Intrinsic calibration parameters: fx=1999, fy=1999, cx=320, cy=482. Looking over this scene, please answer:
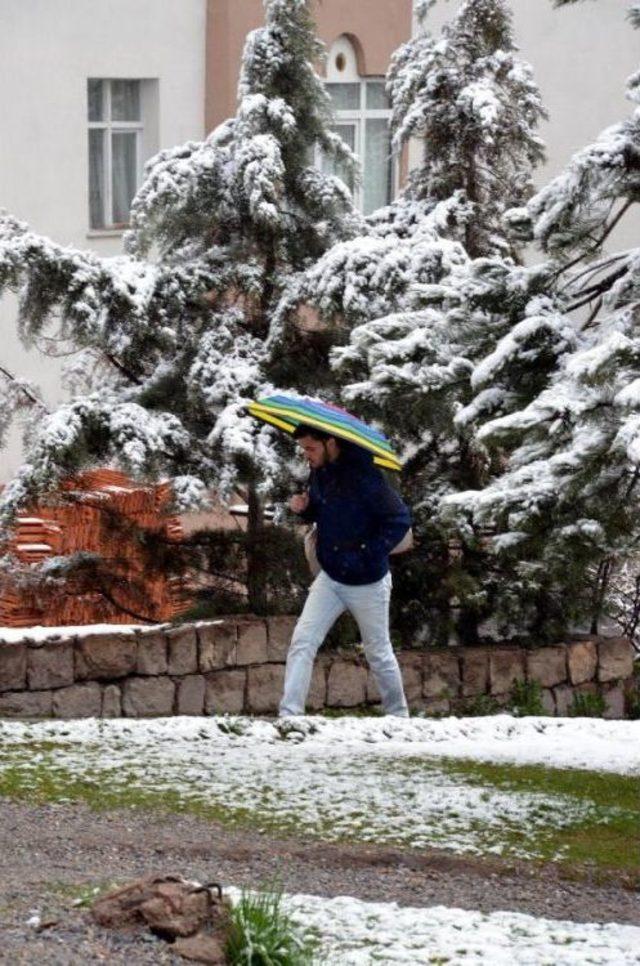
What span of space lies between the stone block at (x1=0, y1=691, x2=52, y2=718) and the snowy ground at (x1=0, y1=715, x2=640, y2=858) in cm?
112

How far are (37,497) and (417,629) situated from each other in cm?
289

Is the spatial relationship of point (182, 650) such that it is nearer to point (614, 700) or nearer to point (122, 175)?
point (614, 700)

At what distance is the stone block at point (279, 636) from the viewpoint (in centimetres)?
1233

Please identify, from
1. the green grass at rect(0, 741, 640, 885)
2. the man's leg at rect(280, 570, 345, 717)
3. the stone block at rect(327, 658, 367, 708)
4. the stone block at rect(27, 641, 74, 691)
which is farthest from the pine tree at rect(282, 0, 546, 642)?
the stone block at rect(27, 641, 74, 691)

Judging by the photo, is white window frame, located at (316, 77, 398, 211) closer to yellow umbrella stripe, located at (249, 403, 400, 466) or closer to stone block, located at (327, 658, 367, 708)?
stone block, located at (327, 658, 367, 708)

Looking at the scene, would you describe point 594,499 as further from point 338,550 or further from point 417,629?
point 417,629

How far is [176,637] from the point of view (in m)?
11.9

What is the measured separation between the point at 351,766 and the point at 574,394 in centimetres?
267

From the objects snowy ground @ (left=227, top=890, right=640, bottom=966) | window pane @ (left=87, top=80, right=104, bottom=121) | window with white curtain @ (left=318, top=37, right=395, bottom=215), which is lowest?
snowy ground @ (left=227, top=890, right=640, bottom=966)

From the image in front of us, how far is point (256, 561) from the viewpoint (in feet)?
42.4

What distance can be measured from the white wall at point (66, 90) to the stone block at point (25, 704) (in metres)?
8.22

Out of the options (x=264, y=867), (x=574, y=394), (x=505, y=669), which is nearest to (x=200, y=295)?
(x=505, y=669)

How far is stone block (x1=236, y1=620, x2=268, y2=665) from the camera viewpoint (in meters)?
12.2

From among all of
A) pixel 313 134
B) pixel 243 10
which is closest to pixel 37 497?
pixel 313 134
